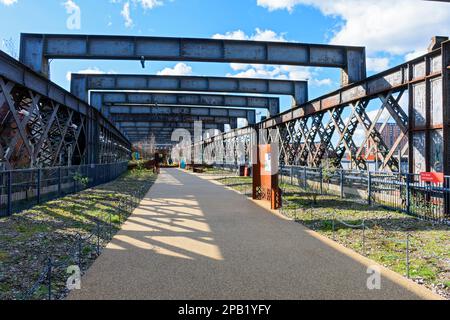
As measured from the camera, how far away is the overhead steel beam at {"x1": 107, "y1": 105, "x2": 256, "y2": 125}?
115 feet

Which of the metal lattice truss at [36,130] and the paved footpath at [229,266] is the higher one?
the metal lattice truss at [36,130]

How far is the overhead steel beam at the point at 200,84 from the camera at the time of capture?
23344mm

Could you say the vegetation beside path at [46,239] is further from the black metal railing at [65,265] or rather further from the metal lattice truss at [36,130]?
the metal lattice truss at [36,130]

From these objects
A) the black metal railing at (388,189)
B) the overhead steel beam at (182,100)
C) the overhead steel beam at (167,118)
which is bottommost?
the black metal railing at (388,189)

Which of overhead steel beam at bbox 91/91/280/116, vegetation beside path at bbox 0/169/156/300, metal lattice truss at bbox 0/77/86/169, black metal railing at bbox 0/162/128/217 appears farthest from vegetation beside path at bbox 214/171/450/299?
overhead steel beam at bbox 91/91/280/116

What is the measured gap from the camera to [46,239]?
7383 millimetres

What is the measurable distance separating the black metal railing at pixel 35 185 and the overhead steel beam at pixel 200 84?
7.27 meters

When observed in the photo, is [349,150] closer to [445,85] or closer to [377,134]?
[377,134]

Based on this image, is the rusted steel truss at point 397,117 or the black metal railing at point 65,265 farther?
the rusted steel truss at point 397,117

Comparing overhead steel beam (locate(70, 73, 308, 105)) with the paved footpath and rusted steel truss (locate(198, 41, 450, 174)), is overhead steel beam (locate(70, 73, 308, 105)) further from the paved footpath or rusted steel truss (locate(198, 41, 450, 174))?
the paved footpath

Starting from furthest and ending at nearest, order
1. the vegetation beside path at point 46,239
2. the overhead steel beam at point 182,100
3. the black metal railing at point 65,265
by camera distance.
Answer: the overhead steel beam at point 182,100 → the vegetation beside path at point 46,239 → the black metal railing at point 65,265

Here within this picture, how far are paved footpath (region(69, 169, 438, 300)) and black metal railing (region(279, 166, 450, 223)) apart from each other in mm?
3916

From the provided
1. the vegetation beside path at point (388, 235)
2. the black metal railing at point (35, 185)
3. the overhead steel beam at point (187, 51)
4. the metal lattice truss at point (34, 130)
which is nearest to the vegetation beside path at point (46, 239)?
the black metal railing at point (35, 185)

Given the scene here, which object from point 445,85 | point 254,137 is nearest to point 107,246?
point 445,85
